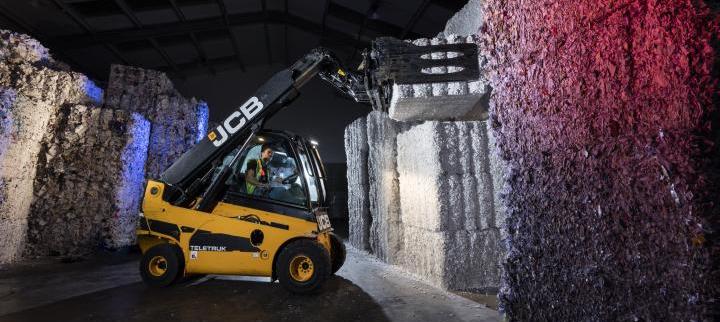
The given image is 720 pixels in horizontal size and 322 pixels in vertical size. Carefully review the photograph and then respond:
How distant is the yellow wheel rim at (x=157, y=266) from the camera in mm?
4195

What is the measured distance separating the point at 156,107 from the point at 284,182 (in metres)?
4.92

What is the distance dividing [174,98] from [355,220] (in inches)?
192

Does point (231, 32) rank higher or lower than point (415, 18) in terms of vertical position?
higher

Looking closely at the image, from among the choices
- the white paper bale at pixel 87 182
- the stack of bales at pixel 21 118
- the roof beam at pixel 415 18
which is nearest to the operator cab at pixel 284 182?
the white paper bale at pixel 87 182

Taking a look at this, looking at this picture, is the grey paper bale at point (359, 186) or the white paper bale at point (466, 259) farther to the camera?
the grey paper bale at point (359, 186)

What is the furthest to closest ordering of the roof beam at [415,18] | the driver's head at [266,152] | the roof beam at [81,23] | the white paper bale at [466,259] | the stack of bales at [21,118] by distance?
the roof beam at [415,18], the roof beam at [81,23], the stack of bales at [21,118], the driver's head at [266,152], the white paper bale at [466,259]

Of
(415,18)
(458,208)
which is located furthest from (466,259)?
(415,18)

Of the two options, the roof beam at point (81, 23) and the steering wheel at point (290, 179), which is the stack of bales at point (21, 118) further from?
the steering wheel at point (290, 179)

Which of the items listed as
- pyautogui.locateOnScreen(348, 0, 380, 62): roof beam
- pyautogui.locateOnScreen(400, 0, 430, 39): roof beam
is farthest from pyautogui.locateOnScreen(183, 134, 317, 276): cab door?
pyautogui.locateOnScreen(348, 0, 380, 62): roof beam

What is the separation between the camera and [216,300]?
376cm

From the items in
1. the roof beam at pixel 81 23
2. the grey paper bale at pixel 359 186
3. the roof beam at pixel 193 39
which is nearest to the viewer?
the grey paper bale at pixel 359 186

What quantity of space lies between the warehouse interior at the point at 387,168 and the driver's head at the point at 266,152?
28mm

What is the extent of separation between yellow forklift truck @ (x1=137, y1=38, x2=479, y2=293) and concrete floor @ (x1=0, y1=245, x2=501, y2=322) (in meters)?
0.23

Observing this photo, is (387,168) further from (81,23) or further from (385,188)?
(81,23)
